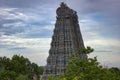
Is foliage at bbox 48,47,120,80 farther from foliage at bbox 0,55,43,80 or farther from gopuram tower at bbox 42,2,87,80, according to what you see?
foliage at bbox 0,55,43,80

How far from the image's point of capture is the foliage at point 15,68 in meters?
132

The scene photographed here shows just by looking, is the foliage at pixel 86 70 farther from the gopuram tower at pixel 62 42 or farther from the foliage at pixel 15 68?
the foliage at pixel 15 68

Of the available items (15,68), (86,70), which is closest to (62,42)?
(15,68)

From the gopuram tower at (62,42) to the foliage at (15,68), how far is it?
12.4 metres

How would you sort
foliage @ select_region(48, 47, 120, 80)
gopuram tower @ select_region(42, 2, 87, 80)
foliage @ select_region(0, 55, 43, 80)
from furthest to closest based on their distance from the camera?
1. foliage @ select_region(0, 55, 43, 80)
2. gopuram tower @ select_region(42, 2, 87, 80)
3. foliage @ select_region(48, 47, 120, 80)

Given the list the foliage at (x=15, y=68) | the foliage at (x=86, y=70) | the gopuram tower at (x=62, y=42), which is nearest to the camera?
the foliage at (x=86, y=70)

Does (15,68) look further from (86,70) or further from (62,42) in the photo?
(86,70)

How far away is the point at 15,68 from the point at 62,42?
99.0 ft

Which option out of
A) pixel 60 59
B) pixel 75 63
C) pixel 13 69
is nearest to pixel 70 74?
pixel 75 63

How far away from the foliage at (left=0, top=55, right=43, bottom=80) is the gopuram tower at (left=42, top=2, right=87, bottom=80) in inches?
487

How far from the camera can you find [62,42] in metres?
124

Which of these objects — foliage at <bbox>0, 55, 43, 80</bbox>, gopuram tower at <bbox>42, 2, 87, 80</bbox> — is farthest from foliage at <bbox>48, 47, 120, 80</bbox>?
foliage at <bbox>0, 55, 43, 80</bbox>

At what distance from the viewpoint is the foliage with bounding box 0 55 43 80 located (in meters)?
132

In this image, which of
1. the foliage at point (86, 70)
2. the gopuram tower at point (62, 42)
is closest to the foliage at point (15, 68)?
the gopuram tower at point (62, 42)
